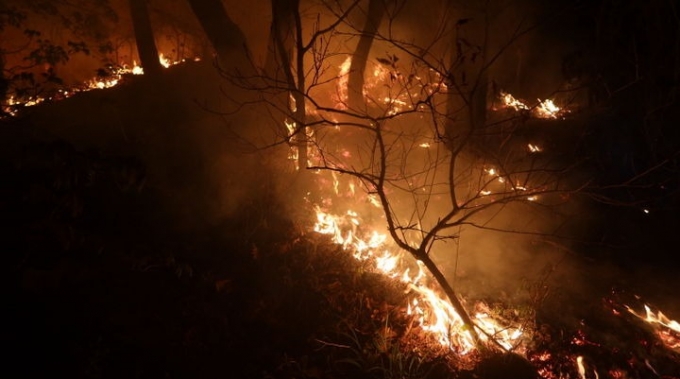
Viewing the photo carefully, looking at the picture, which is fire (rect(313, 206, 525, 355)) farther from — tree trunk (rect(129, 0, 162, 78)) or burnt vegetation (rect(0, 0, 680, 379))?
tree trunk (rect(129, 0, 162, 78))

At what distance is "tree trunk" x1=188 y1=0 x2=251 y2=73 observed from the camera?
7.46 metres

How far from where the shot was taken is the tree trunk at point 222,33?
7457 mm

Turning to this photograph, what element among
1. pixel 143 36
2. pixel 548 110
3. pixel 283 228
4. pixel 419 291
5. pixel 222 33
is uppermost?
pixel 143 36

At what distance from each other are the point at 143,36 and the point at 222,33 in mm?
4759

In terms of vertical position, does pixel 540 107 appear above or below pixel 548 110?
above

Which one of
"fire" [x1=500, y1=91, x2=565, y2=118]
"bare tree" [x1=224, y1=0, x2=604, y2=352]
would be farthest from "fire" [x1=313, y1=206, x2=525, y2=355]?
"fire" [x1=500, y1=91, x2=565, y2=118]

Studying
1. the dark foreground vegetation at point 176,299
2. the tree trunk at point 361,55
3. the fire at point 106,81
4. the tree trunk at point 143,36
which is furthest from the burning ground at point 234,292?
the tree trunk at point 143,36

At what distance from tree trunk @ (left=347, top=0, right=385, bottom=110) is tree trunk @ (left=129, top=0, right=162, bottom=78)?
18.3 ft

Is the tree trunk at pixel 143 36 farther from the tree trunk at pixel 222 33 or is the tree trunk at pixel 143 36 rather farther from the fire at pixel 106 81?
the tree trunk at pixel 222 33

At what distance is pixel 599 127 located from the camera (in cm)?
983

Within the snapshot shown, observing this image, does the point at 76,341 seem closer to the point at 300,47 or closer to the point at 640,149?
the point at 300,47

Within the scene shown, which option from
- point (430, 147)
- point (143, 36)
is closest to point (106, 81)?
point (143, 36)

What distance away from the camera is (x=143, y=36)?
10.8 m

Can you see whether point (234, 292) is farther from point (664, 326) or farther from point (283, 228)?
point (664, 326)
